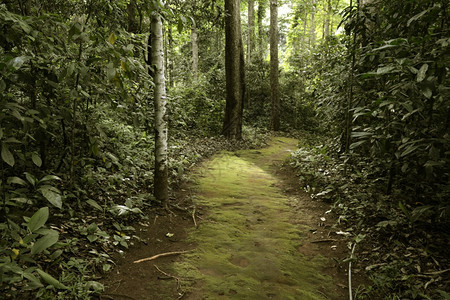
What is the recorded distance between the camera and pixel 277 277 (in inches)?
116

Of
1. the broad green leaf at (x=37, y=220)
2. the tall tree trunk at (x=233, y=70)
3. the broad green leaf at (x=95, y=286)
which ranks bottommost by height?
the broad green leaf at (x=95, y=286)

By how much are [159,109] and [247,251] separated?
237cm

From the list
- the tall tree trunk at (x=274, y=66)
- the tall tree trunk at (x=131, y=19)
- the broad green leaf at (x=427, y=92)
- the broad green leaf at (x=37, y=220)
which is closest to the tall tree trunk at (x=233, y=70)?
the tall tree trunk at (x=131, y=19)

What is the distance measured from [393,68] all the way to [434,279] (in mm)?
2099

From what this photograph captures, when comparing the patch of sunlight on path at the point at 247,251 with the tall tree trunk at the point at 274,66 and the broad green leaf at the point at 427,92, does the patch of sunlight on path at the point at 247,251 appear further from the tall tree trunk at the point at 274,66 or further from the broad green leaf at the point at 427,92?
the tall tree trunk at the point at 274,66

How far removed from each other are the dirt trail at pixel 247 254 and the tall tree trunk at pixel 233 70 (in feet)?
17.5

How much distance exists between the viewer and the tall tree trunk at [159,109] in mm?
4008

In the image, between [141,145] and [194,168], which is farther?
[194,168]

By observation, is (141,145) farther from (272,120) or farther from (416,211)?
(272,120)

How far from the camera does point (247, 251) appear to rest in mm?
3451

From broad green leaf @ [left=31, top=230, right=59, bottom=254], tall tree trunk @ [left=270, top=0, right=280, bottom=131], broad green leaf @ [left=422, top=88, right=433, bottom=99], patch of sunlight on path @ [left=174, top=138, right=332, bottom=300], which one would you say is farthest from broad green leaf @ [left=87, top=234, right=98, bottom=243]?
tall tree trunk @ [left=270, top=0, right=280, bottom=131]

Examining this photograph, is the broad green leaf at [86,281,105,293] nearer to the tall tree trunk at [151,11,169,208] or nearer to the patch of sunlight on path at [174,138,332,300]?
the patch of sunlight on path at [174,138,332,300]

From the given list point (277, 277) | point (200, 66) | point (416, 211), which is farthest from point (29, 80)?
point (200, 66)

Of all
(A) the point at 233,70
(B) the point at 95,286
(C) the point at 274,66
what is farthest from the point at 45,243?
(C) the point at 274,66
